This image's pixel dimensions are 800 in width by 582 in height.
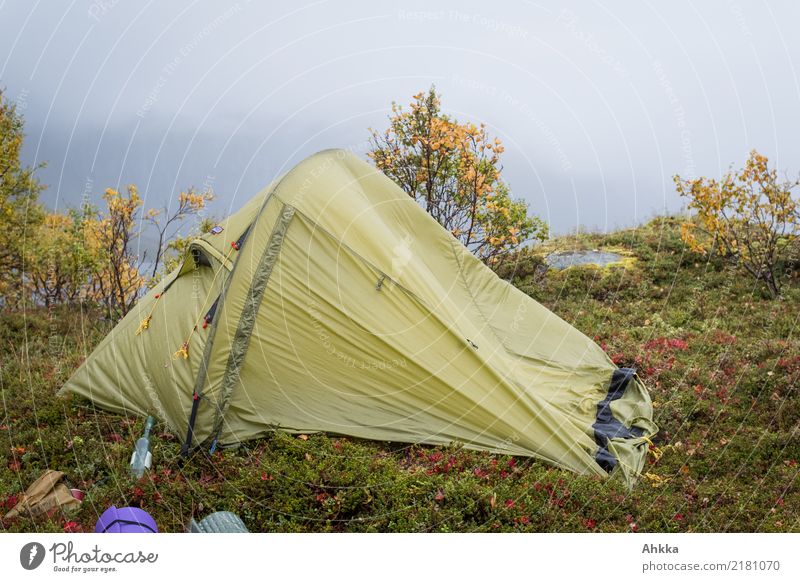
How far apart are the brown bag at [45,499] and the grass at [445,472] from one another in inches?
5.3

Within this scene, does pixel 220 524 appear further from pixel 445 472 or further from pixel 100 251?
pixel 100 251

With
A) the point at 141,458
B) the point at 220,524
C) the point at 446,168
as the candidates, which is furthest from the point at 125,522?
the point at 446,168

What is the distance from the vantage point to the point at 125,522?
563 centimetres

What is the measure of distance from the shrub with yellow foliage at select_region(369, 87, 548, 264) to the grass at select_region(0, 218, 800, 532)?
4.53 meters

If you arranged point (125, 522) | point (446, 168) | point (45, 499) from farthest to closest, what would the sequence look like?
point (446, 168) < point (45, 499) < point (125, 522)

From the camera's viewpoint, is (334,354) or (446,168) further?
(446,168)

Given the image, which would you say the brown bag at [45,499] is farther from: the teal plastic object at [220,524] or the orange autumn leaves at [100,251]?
the orange autumn leaves at [100,251]

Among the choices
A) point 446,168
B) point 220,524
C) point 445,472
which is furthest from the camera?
point 446,168

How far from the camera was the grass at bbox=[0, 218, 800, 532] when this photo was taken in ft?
20.5

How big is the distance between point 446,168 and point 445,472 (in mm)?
8192

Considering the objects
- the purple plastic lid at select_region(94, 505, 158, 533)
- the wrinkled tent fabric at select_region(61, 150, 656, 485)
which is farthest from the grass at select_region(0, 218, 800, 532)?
the purple plastic lid at select_region(94, 505, 158, 533)

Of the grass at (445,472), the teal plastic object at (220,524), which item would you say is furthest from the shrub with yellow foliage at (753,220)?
the teal plastic object at (220,524)

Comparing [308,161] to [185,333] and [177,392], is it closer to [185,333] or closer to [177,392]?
[185,333]
